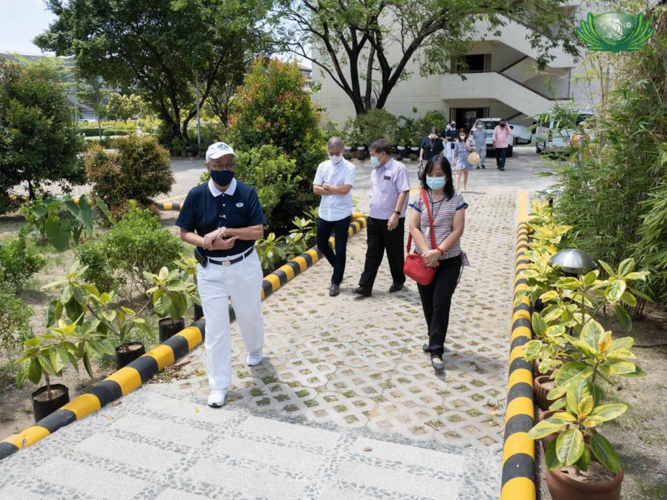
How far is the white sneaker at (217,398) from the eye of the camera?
13.7ft

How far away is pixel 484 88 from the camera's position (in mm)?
27547

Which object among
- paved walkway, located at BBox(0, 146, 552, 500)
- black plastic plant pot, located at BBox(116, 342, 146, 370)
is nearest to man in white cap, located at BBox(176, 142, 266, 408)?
paved walkway, located at BBox(0, 146, 552, 500)

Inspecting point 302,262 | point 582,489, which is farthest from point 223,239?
point 302,262

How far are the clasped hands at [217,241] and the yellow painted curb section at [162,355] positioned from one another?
1.33 m

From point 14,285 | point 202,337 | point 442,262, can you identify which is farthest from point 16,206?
point 442,262

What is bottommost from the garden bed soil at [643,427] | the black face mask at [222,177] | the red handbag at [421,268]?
the garden bed soil at [643,427]

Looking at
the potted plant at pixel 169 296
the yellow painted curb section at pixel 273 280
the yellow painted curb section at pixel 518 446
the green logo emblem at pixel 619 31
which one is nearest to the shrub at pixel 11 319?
the potted plant at pixel 169 296

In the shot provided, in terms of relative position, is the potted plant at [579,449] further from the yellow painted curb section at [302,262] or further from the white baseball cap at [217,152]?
the yellow painted curb section at [302,262]

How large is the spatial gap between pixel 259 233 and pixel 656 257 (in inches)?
132

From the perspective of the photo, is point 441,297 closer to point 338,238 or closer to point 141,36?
point 338,238

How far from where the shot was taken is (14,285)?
6320mm

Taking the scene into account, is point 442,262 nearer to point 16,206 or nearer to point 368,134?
point 16,206

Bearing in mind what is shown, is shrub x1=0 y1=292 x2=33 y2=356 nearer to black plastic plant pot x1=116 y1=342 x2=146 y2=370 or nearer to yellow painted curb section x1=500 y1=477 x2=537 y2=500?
black plastic plant pot x1=116 y1=342 x2=146 y2=370

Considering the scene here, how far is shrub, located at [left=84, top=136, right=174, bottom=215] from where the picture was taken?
10.3 metres
